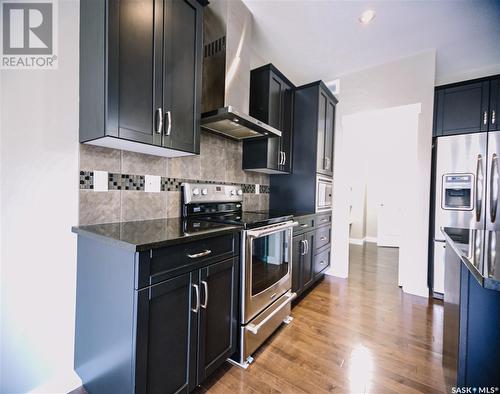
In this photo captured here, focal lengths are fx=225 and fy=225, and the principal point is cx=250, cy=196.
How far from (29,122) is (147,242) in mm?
963

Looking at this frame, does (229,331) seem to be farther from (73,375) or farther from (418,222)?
(418,222)

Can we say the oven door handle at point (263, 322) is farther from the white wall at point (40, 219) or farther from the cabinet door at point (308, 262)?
the white wall at point (40, 219)

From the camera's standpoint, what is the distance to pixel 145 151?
1504mm

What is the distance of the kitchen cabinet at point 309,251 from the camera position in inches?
87.6

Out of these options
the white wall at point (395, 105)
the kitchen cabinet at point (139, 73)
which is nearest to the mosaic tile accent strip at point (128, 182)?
the kitchen cabinet at point (139, 73)

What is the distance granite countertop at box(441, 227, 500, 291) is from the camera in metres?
0.65

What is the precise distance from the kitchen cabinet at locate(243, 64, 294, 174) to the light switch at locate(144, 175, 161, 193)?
1073 millimetres

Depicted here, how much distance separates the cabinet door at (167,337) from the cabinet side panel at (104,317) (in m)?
0.05

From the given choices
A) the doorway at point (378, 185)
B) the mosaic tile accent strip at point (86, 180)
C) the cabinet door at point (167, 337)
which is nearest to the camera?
the cabinet door at point (167, 337)

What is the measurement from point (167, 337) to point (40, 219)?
3.04 feet

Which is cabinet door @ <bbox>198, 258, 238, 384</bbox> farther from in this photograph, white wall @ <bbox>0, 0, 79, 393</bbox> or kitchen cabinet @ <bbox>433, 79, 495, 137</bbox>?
kitchen cabinet @ <bbox>433, 79, 495, 137</bbox>

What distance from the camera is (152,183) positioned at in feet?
5.32

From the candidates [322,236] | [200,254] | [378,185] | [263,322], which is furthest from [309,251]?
[378,185]

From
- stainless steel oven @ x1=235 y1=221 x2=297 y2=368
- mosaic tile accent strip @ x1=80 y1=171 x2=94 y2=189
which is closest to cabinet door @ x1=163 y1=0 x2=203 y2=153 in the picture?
mosaic tile accent strip @ x1=80 y1=171 x2=94 y2=189
